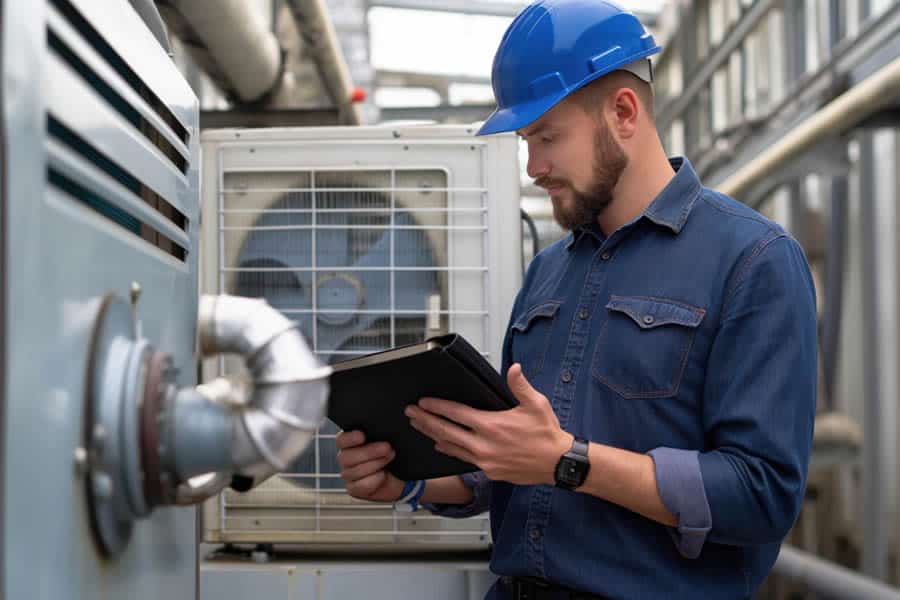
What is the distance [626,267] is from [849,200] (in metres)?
1.75

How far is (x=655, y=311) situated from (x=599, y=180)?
21 centimetres

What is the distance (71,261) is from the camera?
591mm

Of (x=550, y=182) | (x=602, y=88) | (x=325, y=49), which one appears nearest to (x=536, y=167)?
(x=550, y=182)

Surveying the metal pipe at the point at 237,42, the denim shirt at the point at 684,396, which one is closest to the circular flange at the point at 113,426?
the denim shirt at the point at 684,396

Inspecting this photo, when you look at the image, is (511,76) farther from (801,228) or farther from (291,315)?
(801,228)

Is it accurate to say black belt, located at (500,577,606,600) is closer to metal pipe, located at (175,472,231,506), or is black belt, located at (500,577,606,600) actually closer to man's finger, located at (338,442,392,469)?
man's finger, located at (338,442,392,469)

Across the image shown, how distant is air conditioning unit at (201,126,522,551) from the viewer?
4.88 feet

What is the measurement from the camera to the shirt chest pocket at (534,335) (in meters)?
1.29

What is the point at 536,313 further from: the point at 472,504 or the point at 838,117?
the point at 838,117

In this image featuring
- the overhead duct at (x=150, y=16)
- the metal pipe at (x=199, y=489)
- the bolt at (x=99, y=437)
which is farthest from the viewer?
the overhead duct at (x=150, y=16)

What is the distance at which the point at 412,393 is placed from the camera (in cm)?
106

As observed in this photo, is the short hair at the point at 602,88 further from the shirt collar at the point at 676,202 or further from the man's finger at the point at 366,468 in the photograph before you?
the man's finger at the point at 366,468

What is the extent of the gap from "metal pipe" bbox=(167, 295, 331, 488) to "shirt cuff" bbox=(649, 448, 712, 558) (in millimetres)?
487

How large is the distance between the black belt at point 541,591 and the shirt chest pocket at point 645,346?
25 centimetres
